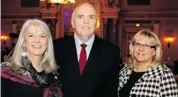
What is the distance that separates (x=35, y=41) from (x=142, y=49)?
932mm

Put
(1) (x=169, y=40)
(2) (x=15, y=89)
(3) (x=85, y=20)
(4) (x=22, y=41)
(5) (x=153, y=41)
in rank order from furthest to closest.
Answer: (1) (x=169, y=40) → (5) (x=153, y=41) → (3) (x=85, y=20) → (4) (x=22, y=41) → (2) (x=15, y=89)

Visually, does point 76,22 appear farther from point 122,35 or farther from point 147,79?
point 122,35

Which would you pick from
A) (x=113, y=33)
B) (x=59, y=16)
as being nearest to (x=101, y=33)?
(x=113, y=33)

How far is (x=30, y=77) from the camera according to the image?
237 centimetres

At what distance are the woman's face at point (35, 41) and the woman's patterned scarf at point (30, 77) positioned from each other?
7 cm

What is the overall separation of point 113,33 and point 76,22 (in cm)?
1095

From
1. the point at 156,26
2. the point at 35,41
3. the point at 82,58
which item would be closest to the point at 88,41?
the point at 82,58

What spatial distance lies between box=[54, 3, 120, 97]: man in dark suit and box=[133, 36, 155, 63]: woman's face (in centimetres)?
16

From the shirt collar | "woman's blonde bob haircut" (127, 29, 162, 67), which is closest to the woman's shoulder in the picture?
"woman's blonde bob haircut" (127, 29, 162, 67)

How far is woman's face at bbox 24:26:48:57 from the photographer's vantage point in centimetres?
242

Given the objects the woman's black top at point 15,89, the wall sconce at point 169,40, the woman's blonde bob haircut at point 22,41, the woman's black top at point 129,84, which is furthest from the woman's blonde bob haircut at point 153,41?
the wall sconce at point 169,40

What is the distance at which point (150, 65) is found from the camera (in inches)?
120

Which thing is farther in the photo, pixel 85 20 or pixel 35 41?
pixel 85 20

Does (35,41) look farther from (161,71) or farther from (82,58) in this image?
(161,71)
